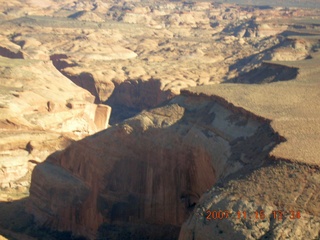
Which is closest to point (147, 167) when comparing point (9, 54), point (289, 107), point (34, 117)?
point (289, 107)

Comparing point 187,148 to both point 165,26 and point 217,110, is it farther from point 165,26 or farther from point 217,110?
point 165,26

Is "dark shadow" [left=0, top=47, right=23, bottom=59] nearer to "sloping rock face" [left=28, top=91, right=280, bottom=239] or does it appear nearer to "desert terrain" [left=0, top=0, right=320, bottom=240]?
"desert terrain" [left=0, top=0, right=320, bottom=240]

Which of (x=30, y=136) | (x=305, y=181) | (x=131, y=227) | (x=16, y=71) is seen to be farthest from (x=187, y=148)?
(x=16, y=71)

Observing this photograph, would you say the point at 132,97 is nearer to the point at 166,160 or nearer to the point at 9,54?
the point at 9,54
